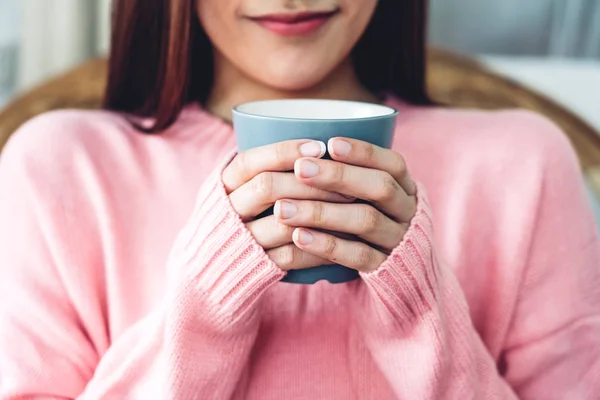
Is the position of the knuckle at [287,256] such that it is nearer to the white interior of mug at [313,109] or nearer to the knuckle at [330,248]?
the knuckle at [330,248]

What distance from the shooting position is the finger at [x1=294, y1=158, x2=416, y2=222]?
0.47m

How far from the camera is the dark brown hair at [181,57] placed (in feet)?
2.69

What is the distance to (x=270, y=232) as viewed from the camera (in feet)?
1.65

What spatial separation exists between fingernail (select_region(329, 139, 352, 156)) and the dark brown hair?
40 centimetres

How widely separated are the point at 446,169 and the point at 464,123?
0.08 metres

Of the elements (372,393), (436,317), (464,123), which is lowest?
(372,393)

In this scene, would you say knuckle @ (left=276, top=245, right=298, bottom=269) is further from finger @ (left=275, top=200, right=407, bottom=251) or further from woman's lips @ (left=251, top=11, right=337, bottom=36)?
woman's lips @ (left=251, top=11, right=337, bottom=36)

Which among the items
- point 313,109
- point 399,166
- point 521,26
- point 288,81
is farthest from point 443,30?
point 399,166

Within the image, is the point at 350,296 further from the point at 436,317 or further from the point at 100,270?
the point at 100,270

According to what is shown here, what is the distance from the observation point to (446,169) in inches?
31.9

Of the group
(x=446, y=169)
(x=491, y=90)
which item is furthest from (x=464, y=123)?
(x=491, y=90)

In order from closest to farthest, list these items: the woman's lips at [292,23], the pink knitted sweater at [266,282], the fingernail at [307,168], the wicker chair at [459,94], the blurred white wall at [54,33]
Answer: the fingernail at [307,168] < the pink knitted sweater at [266,282] < the woman's lips at [292,23] < the wicker chair at [459,94] < the blurred white wall at [54,33]

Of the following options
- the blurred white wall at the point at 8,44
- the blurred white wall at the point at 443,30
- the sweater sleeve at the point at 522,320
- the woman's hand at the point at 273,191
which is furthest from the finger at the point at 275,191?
the blurred white wall at the point at 8,44

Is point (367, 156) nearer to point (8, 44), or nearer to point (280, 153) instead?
point (280, 153)
